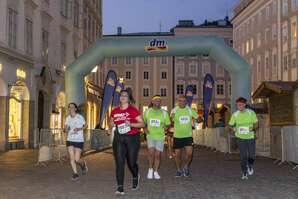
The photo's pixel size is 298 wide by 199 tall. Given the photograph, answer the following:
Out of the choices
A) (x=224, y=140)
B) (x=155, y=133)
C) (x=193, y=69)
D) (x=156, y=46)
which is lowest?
(x=224, y=140)

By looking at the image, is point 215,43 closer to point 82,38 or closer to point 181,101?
point 181,101

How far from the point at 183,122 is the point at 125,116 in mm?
3526

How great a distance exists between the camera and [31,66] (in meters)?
30.3

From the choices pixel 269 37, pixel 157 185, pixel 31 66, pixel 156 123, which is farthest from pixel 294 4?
pixel 157 185

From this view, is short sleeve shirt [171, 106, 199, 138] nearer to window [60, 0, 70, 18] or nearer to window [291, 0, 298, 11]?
window [60, 0, 70, 18]

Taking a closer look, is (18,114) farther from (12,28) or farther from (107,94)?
(107,94)

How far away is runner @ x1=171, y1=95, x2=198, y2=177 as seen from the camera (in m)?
13.6

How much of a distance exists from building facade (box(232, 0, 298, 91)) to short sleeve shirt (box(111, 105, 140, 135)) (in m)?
46.6

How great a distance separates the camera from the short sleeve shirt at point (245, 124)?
13.5 m

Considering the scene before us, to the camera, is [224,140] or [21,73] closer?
[21,73]

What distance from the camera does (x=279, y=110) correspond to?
20.7 metres

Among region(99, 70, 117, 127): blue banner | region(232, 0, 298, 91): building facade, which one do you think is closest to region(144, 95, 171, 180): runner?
region(99, 70, 117, 127): blue banner

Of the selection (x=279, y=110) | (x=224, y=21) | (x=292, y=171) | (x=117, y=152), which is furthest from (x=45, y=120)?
(x=224, y=21)

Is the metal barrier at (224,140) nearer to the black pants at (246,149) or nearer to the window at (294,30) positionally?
the black pants at (246,149)
